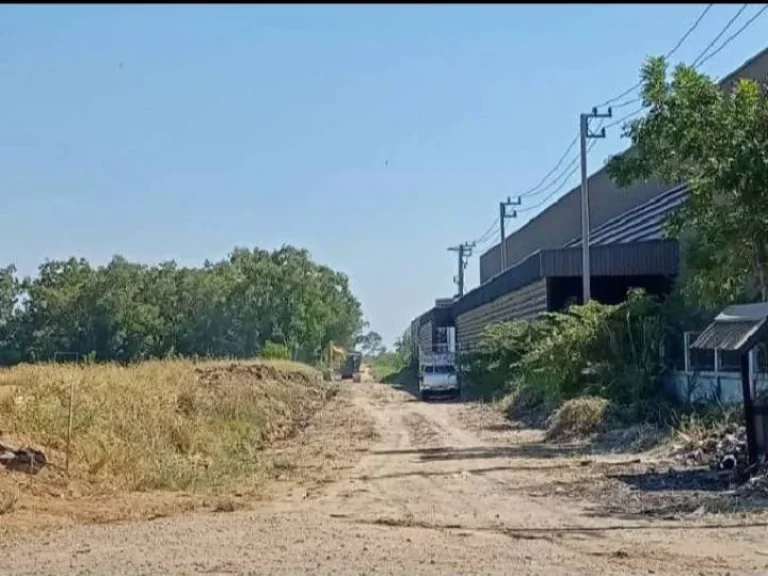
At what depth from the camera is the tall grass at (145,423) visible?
19.2 meters

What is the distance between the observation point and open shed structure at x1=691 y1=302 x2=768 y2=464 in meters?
17.2

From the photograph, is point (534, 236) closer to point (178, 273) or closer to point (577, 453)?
point (178, 273)

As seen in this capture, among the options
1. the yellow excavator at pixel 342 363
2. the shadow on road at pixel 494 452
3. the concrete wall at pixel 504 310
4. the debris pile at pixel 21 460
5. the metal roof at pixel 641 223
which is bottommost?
the shadow on road at pixel 494 452

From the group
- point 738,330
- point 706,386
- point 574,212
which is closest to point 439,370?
point 574,212

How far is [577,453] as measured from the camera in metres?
24.4

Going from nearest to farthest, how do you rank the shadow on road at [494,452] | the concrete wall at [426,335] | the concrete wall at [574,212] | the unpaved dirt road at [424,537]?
the unpaved dirt road at [424,537] → the shadow on road at [494,452] → the concrete wall at [574,212] → the concrete wall at [426,335]

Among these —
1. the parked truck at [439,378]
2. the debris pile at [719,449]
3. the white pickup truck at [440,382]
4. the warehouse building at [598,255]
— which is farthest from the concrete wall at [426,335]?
the debris pile at [719,449]

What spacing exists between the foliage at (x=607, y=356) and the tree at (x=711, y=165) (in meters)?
7.69

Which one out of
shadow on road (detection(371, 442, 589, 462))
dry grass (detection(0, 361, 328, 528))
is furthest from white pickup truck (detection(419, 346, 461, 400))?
shadow on road (detection(371, 442, 589, 462))

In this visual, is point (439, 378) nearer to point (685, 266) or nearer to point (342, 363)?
point (685, 266)

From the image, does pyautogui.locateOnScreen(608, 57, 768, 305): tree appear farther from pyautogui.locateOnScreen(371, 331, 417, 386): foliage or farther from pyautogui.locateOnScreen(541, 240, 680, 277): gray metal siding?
pyautogui.locateOnScreen(371, 331, 417, 386): foliage

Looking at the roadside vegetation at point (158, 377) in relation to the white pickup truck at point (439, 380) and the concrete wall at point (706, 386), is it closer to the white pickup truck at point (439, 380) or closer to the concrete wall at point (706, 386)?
the white pickup truck at point (439, 380)

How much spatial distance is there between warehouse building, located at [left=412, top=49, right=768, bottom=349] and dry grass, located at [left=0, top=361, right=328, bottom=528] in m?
10.5

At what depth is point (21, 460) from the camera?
17812mm
